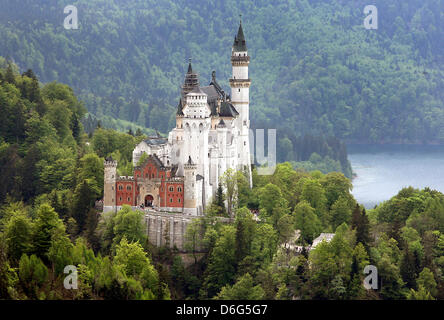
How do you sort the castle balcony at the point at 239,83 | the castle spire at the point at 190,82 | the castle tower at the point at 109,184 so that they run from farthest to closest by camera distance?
→ the castle balcony at the point at 239,83 → the castle spire at the point at 190,82 → the castle tower at the point at 109,184

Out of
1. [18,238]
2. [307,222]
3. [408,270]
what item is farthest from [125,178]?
[408,270]

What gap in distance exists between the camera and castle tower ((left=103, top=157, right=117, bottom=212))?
65750 mm

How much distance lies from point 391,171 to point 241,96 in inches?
3326

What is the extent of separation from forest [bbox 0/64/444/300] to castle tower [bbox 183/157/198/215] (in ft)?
4.80

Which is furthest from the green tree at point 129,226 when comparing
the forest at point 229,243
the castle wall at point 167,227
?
the castle wall at point 167,227

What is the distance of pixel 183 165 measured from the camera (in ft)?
215

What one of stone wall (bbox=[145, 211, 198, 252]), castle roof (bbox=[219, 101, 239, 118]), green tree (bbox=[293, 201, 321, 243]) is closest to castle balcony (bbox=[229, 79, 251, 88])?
castle roof (bbox=[219, 101, 239, 118])

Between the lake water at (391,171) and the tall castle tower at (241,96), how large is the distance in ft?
136

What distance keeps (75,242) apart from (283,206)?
1567 centimetres

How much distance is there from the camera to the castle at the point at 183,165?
65.2 m

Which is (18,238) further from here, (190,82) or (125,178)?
(190,82)

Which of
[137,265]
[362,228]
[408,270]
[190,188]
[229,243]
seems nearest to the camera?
[137,265]

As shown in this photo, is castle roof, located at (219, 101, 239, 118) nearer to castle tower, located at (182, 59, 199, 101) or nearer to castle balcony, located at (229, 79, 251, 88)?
castle tower, located at (182, 59, 199, 101)

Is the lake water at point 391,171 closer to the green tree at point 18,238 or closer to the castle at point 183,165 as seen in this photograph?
the castle at point 183,165
